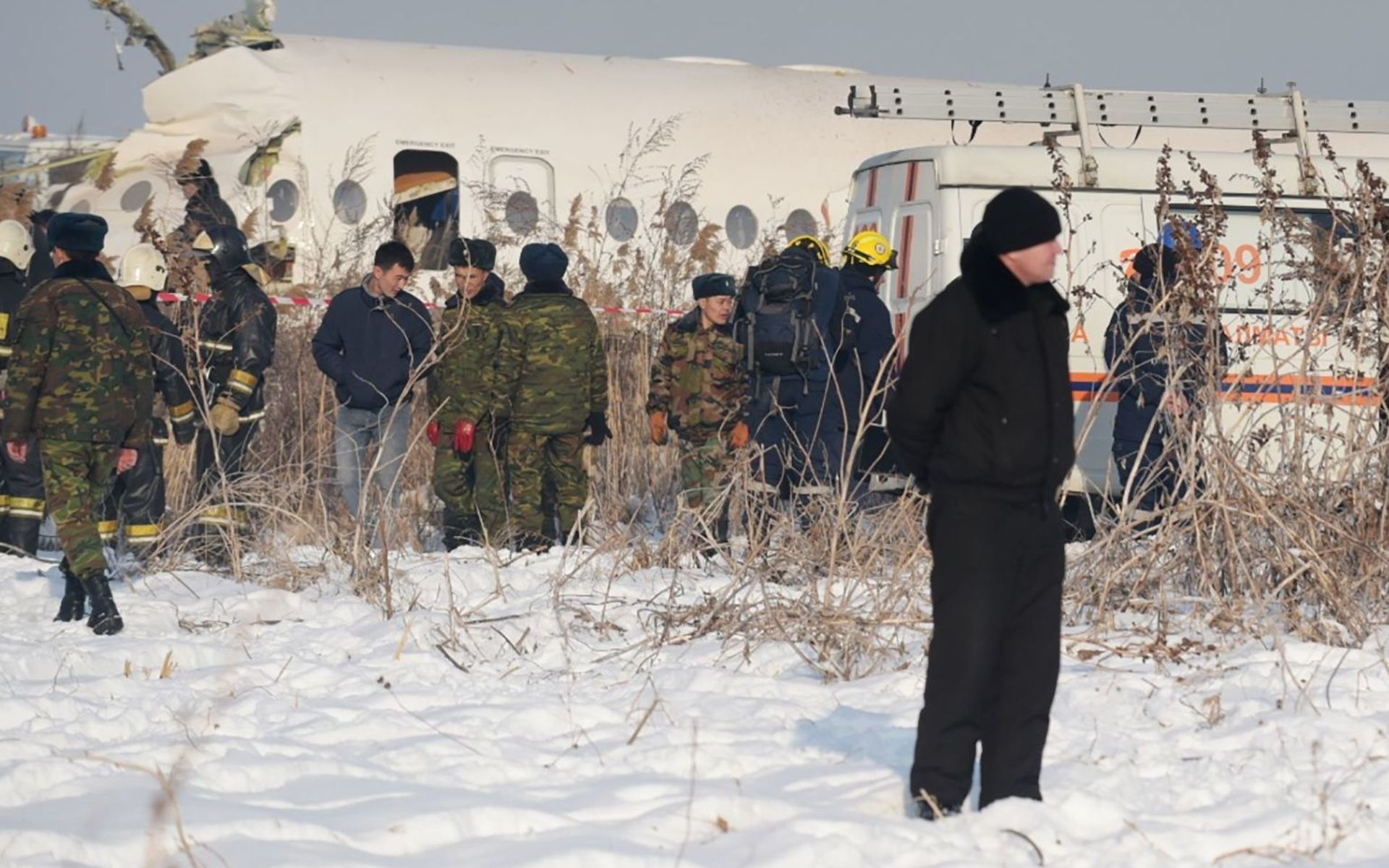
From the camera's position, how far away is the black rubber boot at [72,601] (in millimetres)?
7773

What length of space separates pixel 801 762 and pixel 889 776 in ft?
1.18

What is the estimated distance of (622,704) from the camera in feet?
20.0

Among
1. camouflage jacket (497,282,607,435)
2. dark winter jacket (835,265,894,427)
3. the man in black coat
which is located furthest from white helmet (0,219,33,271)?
the man in black coat

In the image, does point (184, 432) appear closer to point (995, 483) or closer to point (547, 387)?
point (547, 387)

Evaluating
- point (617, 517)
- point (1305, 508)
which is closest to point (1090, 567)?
point (1305, 508)

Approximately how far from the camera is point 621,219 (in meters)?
17.2

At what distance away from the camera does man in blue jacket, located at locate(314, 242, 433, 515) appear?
961 centimetres

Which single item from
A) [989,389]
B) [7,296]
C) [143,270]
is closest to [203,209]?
[7,296]

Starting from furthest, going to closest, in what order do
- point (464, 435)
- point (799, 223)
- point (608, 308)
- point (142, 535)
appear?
point (799, 223)
point (608, 308)
point (464, 435)
point (142, 535)

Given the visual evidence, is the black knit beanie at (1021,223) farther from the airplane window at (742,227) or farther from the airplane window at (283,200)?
the airplane window at (742,227)

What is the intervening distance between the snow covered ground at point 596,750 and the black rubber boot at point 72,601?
81 millimetres

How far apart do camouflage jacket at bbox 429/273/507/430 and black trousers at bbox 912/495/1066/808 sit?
5.41 m

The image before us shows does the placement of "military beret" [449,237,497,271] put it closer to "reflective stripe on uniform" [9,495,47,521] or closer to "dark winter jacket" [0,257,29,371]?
"dark winter jacket" [0,257,29,371]

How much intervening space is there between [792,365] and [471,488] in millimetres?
2052
